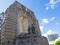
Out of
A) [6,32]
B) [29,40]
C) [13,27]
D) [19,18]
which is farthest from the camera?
[19,18]

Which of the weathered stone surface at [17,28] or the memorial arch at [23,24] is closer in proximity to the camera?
the weathered stone surface at [17,28]

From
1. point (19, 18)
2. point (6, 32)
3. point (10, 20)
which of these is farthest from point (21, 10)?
point (6, 32)

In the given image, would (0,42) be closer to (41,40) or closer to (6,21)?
(6,21)

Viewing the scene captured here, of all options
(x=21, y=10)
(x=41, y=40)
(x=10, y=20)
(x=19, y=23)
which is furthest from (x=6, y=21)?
(x=41, y=40)

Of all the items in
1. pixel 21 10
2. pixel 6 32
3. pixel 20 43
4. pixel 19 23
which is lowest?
pixel 20 43

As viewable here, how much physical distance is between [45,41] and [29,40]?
1486 millimetres

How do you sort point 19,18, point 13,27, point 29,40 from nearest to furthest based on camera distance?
point 29,40 → point 13,27 → point 19,18

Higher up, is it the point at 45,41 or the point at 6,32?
the point at 6,32

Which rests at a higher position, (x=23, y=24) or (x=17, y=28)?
(x=23, y=24)

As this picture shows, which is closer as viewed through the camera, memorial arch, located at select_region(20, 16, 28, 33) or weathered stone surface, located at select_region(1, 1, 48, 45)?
weathered stone surface, located at select_region(1, 1, 48, 45)

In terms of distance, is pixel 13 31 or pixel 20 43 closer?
pixel 20 43

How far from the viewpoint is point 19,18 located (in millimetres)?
12117

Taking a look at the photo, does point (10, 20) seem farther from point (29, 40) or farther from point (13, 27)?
point (29, 40)

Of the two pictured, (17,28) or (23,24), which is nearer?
(17,28)
